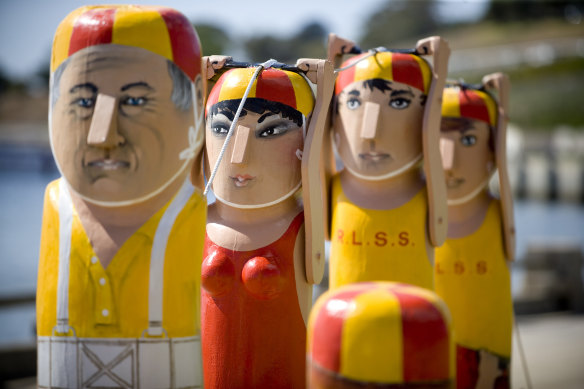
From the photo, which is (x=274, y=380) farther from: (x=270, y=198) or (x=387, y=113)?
(x=387, y=113)

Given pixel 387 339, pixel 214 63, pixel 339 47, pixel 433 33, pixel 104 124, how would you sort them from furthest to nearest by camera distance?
pixel 433 33 → pixel 339 47 → pixel 214 63 → pixel 104 124 → pixel 387 339

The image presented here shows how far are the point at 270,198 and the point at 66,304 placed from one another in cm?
108

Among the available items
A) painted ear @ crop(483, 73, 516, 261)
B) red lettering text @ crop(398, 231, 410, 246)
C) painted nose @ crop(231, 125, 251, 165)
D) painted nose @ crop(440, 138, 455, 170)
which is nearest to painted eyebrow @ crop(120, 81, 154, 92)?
painted nose @ crop(231, 125, 251, 165)

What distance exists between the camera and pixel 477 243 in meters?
4.32

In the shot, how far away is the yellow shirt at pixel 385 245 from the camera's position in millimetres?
3662

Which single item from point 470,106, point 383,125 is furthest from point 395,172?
point 470,106

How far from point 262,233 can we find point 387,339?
4.00 ft

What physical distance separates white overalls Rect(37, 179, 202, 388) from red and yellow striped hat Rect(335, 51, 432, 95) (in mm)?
1600

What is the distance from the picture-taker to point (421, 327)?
2.19 m

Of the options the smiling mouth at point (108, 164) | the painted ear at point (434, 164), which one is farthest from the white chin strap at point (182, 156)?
the painted ear at point (434, 164)

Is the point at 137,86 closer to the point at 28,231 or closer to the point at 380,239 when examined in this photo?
the point at 380,239

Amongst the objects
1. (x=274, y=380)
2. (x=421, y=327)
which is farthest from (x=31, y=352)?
(x=421, y=327)

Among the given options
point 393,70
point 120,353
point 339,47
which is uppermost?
point 339,47

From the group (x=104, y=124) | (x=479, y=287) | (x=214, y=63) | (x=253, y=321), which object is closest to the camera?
(x=104, y=124)
